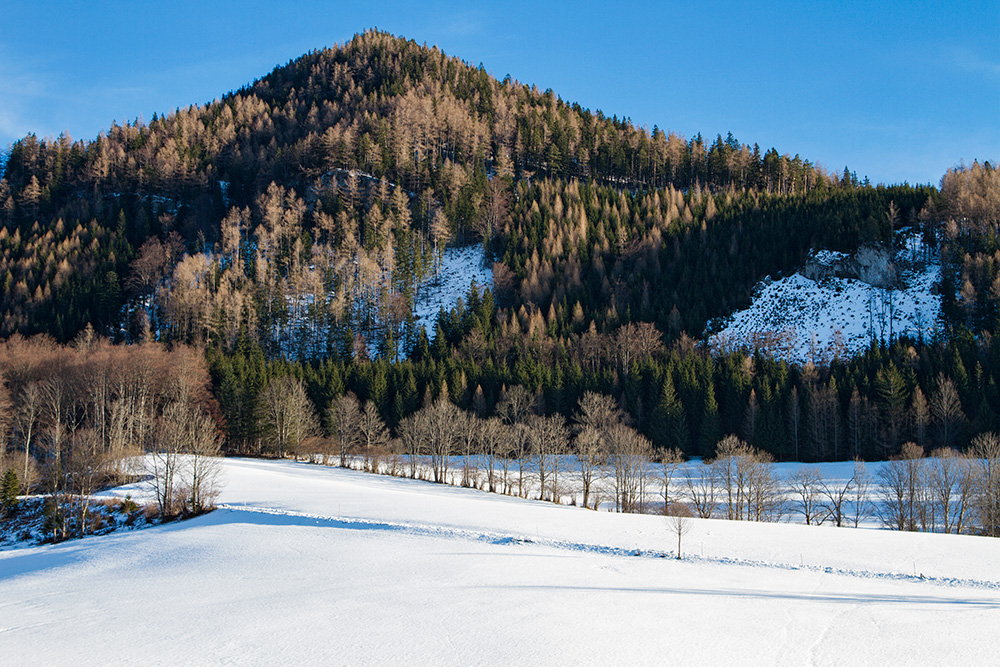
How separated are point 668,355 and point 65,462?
263ft

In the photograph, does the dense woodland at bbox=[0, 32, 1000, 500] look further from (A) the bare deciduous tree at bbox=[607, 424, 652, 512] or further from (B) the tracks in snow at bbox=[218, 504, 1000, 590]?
(B) the tracks in snow at bbox=[218, 504, 1000, 590]

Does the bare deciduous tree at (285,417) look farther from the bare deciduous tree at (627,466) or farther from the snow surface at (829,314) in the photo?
the snow surface at (829,314)

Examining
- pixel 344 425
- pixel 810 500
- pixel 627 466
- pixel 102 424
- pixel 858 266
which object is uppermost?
pixel 858 266

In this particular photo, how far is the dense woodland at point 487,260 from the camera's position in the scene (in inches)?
3046

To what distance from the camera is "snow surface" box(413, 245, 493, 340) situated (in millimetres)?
119500

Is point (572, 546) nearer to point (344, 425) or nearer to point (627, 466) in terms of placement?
point (627, 466)

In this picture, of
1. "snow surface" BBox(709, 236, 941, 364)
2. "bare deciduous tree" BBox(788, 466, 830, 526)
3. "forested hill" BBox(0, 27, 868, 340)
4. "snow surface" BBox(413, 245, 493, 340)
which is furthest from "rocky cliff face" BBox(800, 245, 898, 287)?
"snow surface" BBox(413, 245, 493, 340)

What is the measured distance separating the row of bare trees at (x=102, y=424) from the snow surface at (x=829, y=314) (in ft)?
265

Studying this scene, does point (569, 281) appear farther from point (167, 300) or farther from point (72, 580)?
point (72, 580)

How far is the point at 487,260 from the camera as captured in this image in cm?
13550

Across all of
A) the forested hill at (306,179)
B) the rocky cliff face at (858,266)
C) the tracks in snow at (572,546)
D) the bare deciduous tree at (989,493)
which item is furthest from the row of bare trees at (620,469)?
the forested hill at (306,179)

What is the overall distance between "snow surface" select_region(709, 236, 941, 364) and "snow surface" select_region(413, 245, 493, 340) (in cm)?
5313

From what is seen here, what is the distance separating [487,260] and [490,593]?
11935 cm

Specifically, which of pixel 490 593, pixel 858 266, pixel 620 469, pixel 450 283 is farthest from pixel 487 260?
pixel 490 593
